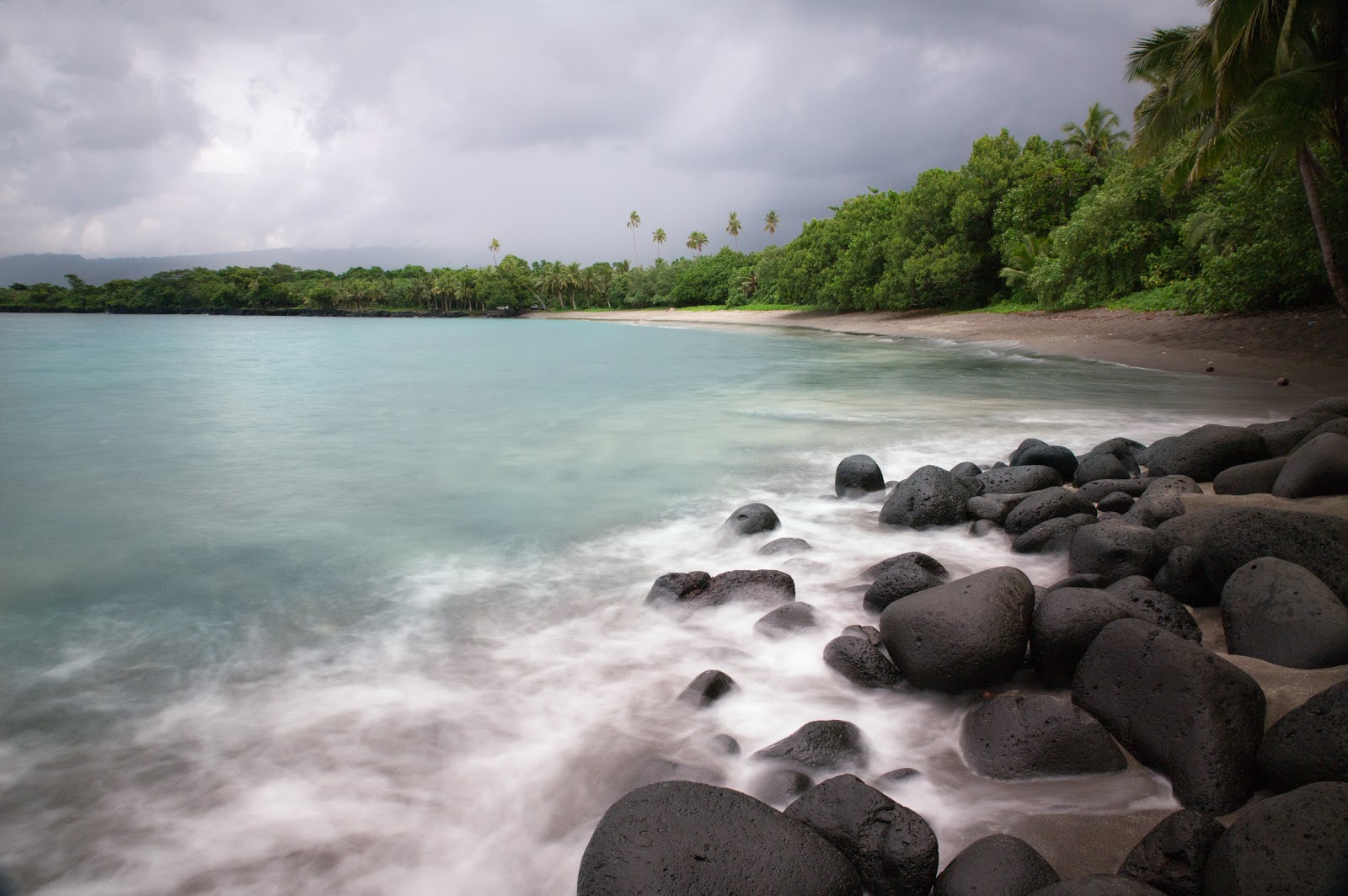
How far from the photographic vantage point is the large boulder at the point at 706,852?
223cm

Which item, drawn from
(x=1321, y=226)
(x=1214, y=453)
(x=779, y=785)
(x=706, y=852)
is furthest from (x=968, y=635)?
(x=1321, y=226)

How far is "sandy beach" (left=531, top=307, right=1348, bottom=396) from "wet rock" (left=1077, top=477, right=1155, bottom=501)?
937 cm

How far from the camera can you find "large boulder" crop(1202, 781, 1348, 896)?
193 cm

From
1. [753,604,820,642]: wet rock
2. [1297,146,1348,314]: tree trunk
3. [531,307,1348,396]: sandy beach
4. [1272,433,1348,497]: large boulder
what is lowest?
[753,604,820,642]: wet rock

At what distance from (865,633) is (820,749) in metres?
0.97

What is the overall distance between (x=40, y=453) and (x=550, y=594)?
10.6 meters

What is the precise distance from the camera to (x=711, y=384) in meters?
20.0

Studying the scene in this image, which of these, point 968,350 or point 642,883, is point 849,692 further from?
point 968,350

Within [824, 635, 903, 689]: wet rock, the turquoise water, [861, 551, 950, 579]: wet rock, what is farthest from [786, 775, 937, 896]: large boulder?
[861, 551, 950, 579]: wet rock

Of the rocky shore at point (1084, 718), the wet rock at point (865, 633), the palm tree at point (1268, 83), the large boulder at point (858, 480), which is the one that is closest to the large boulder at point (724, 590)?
the rocky shore at point (1084, 718)

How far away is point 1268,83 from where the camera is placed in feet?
39.7

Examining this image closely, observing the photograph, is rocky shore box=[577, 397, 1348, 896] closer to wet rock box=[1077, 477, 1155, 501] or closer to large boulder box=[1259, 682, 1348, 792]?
large boulder box=[1259, 682, 1348, 792]

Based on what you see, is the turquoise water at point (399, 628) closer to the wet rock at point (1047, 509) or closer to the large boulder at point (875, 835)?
the wet rock at point (1047, 509)

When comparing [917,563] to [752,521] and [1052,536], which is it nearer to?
[1052,536]
